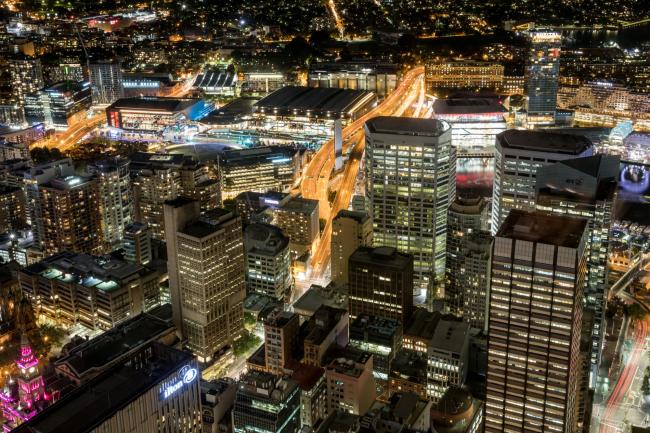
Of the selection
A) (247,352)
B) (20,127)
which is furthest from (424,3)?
(247,352)

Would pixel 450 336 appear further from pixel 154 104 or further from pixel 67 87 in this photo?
pixel 67 87

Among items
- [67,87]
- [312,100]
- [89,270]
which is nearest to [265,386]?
[89,270]

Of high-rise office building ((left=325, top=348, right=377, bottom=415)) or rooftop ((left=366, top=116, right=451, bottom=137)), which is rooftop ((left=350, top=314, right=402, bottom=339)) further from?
rooftop ((left=366, top=116, right=451, bottom=137))

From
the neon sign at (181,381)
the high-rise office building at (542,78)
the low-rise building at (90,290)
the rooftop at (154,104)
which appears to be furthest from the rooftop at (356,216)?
the high-rise office building at (542,78)

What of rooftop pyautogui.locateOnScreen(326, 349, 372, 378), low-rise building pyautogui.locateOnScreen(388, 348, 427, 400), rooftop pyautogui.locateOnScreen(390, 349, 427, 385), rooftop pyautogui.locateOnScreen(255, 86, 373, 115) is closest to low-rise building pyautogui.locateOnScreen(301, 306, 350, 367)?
rooftop pyautogui.locateOnScreen(326, 349, 372, 378)

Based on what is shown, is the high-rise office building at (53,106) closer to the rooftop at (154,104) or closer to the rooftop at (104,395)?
the rooftop at (154,104)
